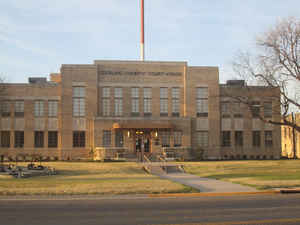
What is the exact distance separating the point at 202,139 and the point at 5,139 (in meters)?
22.8

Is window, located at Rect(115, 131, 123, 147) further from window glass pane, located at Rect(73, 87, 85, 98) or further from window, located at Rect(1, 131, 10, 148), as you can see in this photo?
window, located at Rect(1, 131, 10, 148)

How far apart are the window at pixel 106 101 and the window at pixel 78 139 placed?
3452 mm

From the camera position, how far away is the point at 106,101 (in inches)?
1784

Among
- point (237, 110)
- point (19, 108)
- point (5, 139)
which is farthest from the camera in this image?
point (237, 110)

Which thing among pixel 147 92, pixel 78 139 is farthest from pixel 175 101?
pixel 78 139

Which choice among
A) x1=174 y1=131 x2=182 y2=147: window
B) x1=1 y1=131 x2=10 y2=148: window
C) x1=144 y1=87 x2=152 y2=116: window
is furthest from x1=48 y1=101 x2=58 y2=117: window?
x1=174 y1=131 x2=182 y2=147: window

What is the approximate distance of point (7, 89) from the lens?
1759 inches

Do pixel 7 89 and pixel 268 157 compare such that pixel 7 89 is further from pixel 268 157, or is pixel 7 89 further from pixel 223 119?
pixel 268 157

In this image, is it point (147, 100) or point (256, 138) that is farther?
point (256, 138)

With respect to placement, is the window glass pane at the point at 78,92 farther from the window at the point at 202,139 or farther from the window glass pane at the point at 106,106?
the window at the point at 202,139

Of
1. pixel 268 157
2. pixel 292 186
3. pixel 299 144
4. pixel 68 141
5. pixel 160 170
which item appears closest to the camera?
pixel 292 186

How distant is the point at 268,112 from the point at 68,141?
24.2 m

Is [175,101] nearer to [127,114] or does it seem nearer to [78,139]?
[127,114]

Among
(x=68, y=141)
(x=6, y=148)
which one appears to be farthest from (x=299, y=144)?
(x=6, y=148)
